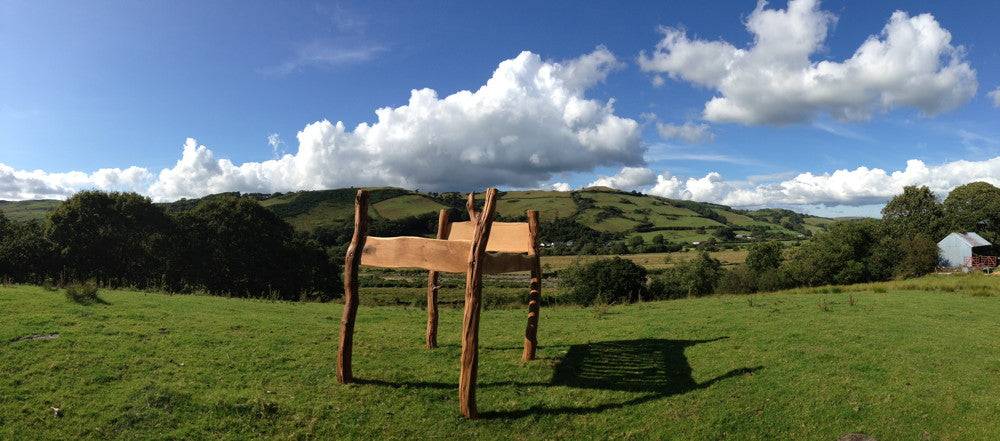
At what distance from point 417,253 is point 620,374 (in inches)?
183

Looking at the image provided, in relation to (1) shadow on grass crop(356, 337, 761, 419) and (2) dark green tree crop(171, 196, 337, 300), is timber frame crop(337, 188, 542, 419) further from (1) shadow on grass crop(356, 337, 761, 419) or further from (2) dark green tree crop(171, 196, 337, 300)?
(2) dark green tree crop(171, 196, 337, 300)

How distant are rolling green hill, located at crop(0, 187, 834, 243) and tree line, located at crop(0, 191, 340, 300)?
193 feet

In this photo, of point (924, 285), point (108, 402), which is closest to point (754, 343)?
point (108, 402)

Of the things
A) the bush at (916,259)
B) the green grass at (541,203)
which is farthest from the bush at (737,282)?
the green grass at (541,203)

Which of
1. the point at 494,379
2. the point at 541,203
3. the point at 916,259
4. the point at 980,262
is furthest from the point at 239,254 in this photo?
the point at 541,203

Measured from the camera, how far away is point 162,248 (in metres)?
39.3

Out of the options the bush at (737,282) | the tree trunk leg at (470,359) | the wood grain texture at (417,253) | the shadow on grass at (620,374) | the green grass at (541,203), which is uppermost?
the green grass at (541,203)

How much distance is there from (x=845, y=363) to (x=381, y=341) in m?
9.82

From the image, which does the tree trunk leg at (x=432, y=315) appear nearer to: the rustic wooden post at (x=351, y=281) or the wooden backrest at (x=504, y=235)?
the wooden backrest at (x=504, y=235)

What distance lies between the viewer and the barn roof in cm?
5875

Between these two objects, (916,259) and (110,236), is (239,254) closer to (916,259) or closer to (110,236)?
(110,236)

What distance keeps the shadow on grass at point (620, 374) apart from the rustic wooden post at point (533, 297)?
69 cm

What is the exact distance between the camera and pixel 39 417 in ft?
23.0

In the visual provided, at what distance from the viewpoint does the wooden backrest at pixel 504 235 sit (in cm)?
1229
